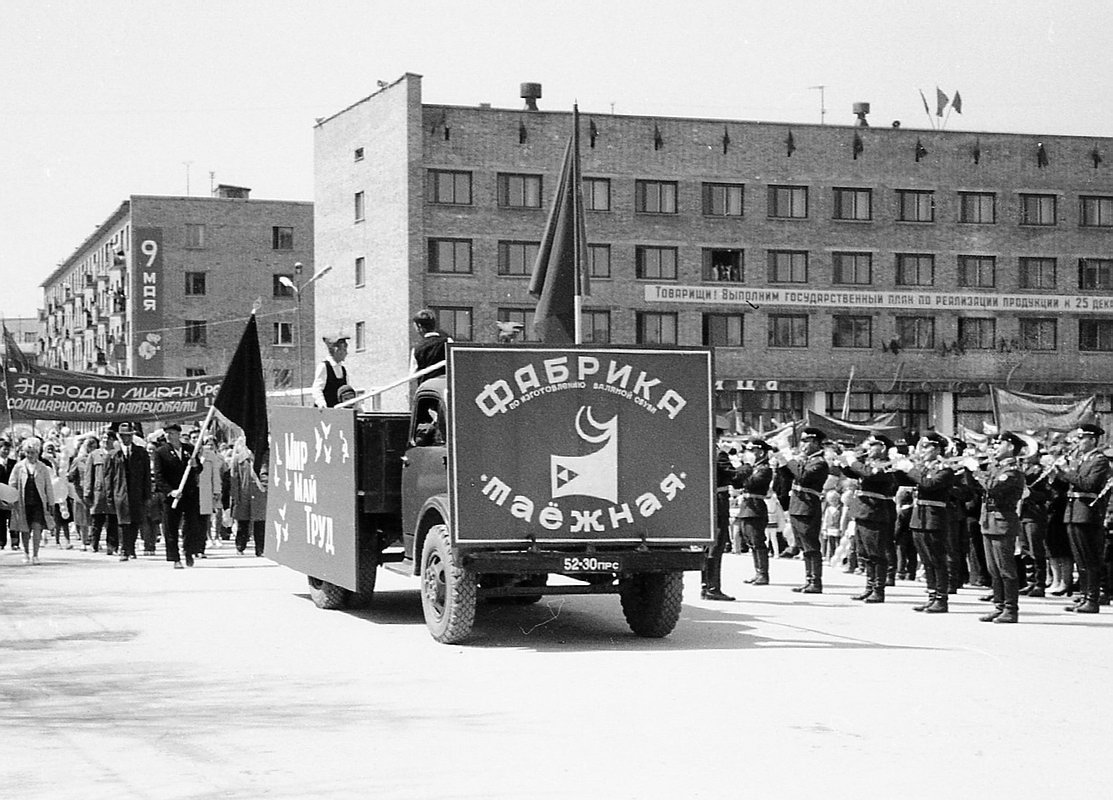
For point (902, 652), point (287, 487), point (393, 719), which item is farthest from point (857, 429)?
point (393, 719)

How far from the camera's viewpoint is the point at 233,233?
93.8 m

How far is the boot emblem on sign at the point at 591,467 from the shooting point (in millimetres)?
13953

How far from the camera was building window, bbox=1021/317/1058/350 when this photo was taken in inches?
2825

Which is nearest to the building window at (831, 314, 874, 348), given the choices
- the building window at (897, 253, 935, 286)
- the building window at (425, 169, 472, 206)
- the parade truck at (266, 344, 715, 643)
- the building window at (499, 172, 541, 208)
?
the building window at (897, 253, 935, 286)

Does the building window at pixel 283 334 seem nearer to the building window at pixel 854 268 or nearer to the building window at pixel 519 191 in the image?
the building window at pixel 519 191

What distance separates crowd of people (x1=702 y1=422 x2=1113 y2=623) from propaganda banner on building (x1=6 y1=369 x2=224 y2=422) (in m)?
14.1

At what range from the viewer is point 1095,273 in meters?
72.9

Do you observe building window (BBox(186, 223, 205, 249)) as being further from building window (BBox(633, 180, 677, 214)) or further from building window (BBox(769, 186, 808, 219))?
building window (BBox(769, 186, 808, 219))

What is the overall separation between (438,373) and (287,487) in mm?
3781

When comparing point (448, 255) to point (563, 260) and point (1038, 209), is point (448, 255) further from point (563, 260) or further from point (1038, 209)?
point (563, 260)

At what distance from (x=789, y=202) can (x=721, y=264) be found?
4.08 m

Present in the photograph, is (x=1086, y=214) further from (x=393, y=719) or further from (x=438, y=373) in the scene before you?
(x=393, y=719)

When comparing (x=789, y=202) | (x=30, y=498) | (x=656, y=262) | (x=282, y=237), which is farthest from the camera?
(x=282, y=237)

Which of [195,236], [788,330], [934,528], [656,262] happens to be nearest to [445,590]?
[934,528]
